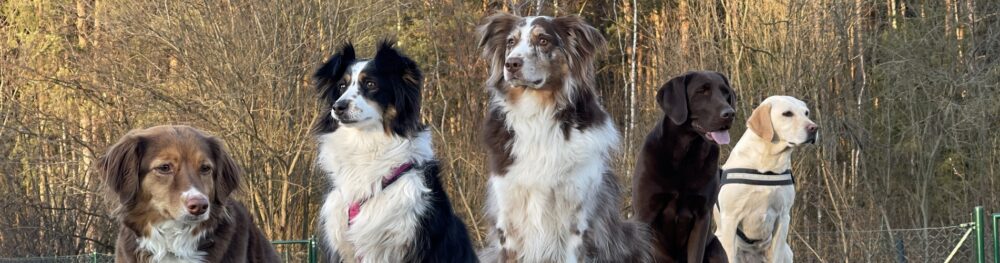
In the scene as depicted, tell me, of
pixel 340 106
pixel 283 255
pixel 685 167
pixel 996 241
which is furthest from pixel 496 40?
pixel 283 255

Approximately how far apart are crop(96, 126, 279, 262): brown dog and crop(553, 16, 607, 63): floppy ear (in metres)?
1.62

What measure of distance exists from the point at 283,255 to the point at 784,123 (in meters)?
8.09

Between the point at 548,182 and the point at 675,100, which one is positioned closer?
the point at 548,182

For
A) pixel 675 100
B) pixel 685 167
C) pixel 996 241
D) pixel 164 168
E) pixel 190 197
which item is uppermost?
pixel 675 100

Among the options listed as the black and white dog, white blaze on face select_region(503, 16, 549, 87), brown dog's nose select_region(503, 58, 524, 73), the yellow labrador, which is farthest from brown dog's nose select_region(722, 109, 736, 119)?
the black and white dog

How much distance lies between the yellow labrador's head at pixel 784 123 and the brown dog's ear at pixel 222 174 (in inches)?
124

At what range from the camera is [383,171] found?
21.3 ft

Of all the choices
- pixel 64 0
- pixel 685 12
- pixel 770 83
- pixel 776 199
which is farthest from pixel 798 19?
pixel 64 0

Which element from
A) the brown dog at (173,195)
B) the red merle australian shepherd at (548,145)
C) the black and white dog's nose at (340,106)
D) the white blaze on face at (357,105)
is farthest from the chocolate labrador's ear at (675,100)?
the brown dog at (173,195)

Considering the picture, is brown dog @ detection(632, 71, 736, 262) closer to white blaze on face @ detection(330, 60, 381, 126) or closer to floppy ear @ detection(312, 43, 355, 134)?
white blaze on face @ detection(330, 60, 381, 126)

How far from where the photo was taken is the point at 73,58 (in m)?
16.8

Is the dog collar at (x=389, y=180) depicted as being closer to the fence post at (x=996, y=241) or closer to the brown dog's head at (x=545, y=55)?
the brown dog's head at (x=545, y=55)

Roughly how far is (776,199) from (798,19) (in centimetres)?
805

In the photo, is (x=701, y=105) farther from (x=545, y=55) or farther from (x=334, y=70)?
(x=334, y=70)
